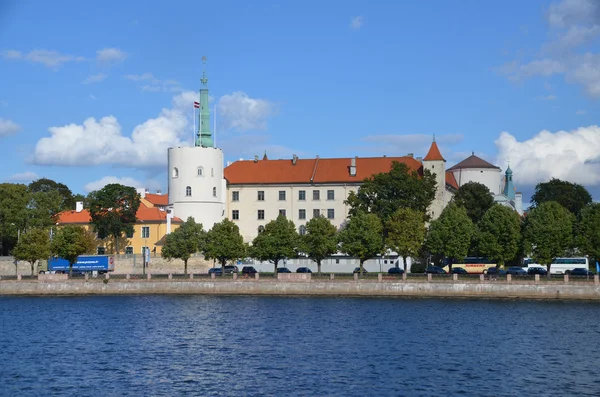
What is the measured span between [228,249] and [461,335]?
40982 millimetres

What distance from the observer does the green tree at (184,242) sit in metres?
91.1

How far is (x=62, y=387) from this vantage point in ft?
112

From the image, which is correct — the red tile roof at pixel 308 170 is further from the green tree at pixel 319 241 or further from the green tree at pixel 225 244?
the green tree at pixel 225 244

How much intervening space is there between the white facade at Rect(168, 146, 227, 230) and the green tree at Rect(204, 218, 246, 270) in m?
17.0

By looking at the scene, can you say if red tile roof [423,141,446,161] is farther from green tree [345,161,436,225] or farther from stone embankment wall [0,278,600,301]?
stone embankment wall [0,278,600,301]

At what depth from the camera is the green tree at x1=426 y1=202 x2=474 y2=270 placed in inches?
3278

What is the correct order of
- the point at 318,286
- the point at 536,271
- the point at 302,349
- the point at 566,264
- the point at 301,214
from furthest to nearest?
the point at 301,214
the point at 566,264
the point at 536,271
the point at 318,286
the point at 302,349

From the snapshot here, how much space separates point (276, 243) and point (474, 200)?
3747cm

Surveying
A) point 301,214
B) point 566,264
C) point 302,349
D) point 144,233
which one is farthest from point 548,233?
point 144,233

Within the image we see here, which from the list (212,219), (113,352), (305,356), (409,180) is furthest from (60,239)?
(305,356)

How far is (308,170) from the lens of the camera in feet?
371

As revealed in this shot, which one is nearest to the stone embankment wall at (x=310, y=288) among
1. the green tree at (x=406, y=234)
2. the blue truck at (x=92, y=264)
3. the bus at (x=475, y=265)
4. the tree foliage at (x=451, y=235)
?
the green tree at (x=406, y=234)

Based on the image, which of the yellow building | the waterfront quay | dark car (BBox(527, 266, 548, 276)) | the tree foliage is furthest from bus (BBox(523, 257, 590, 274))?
the yellow building

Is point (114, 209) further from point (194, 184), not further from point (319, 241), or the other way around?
point (319, 241)
